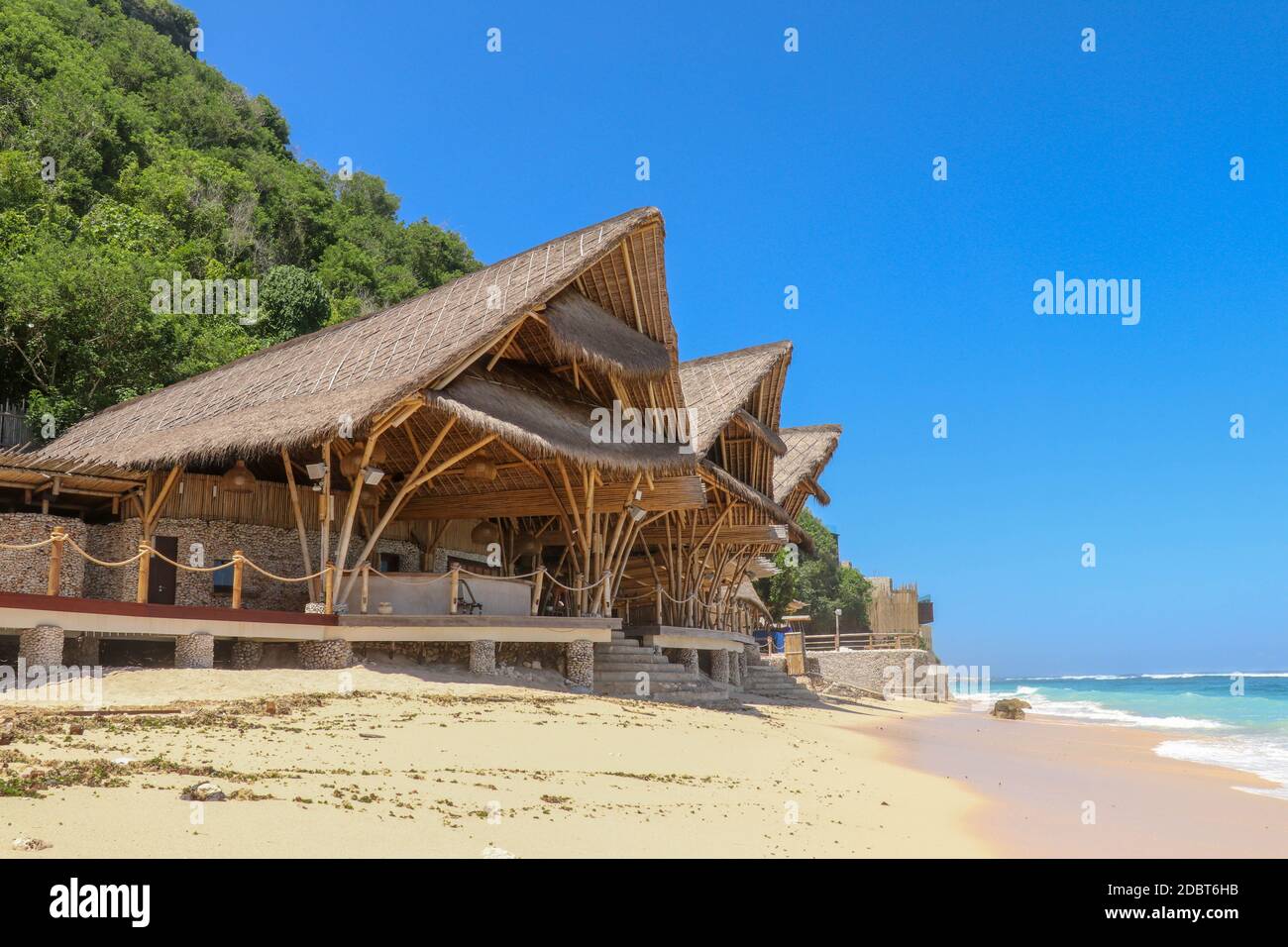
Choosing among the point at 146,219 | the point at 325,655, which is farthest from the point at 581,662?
the point at 146,219

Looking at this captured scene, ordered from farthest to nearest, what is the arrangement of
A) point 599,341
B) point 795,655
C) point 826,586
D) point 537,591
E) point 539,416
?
point 826,586 → point 795,655 → point 599,341 → point 537,591 → point 539,416

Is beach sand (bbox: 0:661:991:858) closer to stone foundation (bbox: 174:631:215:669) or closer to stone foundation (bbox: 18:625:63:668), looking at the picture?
stone foundation (bbox: 174:631:215:669)

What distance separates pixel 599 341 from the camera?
15.1 m

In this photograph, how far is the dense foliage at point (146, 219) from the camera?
19.1 m

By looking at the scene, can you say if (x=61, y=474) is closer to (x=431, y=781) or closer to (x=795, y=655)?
(x=431, y=781)

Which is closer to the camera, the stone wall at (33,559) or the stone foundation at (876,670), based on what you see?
the stone wall at (33,559)

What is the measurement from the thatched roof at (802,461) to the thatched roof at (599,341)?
8.70 m

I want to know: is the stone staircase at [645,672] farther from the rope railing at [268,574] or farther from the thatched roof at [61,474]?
the thatched roof at [61,474]

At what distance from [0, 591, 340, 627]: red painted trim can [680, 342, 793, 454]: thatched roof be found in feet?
30.1

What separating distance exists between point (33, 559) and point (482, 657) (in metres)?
5.80

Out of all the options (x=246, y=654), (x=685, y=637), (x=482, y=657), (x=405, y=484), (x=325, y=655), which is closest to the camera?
(x=325, y=655)

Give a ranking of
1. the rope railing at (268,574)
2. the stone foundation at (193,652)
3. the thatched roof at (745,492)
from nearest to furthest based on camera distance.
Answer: the rope railing at (268,574) → the stone foundation at (193,652) → the thatched roof at (745,492)

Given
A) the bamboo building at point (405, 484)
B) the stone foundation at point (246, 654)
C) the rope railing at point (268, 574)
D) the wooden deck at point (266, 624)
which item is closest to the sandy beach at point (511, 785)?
the wooden deck at point (266, 624)
